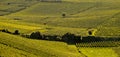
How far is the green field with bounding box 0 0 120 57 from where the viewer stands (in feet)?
165

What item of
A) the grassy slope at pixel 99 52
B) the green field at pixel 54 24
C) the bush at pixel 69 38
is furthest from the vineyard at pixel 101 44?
the grassy slope at pixel 99 52

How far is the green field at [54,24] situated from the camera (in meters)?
50.4

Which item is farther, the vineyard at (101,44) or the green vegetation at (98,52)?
the vineyard at (101,44)

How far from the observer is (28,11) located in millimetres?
146750

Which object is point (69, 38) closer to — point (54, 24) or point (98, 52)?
point (98, 52)

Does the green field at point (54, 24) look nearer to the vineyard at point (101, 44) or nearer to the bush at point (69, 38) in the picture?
the vineyard at point (101, 44)

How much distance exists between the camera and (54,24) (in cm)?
11019

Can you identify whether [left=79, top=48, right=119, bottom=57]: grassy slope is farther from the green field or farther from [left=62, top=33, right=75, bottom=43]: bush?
[left=62, top=33, right=75, bottom=43]: bush

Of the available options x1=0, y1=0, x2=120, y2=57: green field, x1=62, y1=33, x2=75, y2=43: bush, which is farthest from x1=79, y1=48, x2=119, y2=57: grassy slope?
x1=62, y1=33, x2=75, y2=43: bush

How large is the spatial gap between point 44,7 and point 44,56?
104996 millimetres

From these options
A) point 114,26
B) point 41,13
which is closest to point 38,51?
point 114,26

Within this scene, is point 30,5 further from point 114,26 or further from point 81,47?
point 81,47

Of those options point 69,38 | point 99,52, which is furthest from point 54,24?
point 99,52

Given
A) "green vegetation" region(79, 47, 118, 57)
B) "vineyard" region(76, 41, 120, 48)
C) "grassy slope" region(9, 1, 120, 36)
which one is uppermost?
"green vegetation" region(79, 47, 118, 57)
